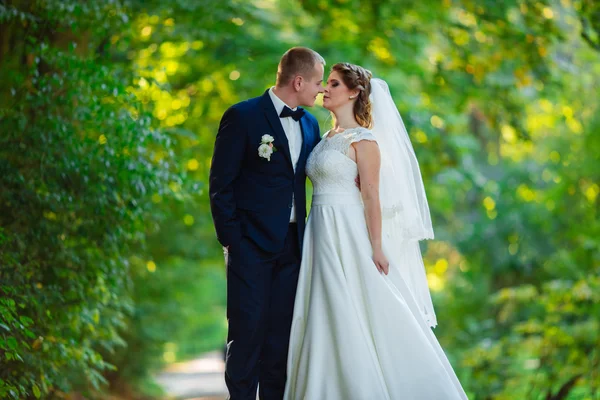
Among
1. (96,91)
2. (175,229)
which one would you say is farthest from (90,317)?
(175,229)

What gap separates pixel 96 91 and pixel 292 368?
2685 mm

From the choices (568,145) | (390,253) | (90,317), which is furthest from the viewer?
(568,145)

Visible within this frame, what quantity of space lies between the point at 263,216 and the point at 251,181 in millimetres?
224

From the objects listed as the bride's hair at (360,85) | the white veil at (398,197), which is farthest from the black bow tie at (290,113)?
the white veil at (398,197)

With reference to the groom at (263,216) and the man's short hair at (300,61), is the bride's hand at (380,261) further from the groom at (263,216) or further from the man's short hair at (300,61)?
the man's short hair at (300,61)

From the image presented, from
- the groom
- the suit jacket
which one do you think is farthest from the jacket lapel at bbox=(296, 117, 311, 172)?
the suit jacket

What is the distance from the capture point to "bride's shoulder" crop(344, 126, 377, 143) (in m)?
4.91

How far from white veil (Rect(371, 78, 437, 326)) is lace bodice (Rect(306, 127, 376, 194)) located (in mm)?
234

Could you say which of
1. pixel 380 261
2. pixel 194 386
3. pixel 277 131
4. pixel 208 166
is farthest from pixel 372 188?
pixel 194 386

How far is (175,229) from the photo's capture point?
483 inches

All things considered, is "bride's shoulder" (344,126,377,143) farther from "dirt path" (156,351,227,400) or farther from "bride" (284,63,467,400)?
"dirt path" (156,351,227,400)

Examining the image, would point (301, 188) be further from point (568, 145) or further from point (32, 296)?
point (568, 145)

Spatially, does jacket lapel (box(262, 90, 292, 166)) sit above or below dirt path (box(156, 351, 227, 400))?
above

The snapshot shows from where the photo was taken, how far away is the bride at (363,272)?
4.70 metres
